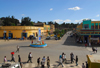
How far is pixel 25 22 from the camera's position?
77.2 m

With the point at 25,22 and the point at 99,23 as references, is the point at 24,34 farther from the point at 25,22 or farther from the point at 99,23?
the point at 25,22

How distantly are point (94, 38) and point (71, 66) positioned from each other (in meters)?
18.4

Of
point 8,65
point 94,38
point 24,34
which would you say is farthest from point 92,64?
point 24,34

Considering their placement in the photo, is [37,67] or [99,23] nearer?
[37,67]

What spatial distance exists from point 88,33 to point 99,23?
4.29 m

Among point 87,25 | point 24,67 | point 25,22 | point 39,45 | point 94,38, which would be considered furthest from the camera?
point 25,22

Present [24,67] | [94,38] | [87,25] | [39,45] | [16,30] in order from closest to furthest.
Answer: [24,67] → [39,45] → [94,38] → [87,25] → [16,30]

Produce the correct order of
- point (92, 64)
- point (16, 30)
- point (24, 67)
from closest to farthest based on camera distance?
point (92, 64) → point (24, 67) → point (16, 30)

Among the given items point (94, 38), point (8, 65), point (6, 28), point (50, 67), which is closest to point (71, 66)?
point (50, 67)

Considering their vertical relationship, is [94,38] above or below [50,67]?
above

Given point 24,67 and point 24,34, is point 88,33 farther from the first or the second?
point 24,34

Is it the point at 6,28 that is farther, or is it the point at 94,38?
the point at 6,28

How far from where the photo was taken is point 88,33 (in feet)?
90.9

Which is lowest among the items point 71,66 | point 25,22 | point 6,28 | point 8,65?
point 71,66
